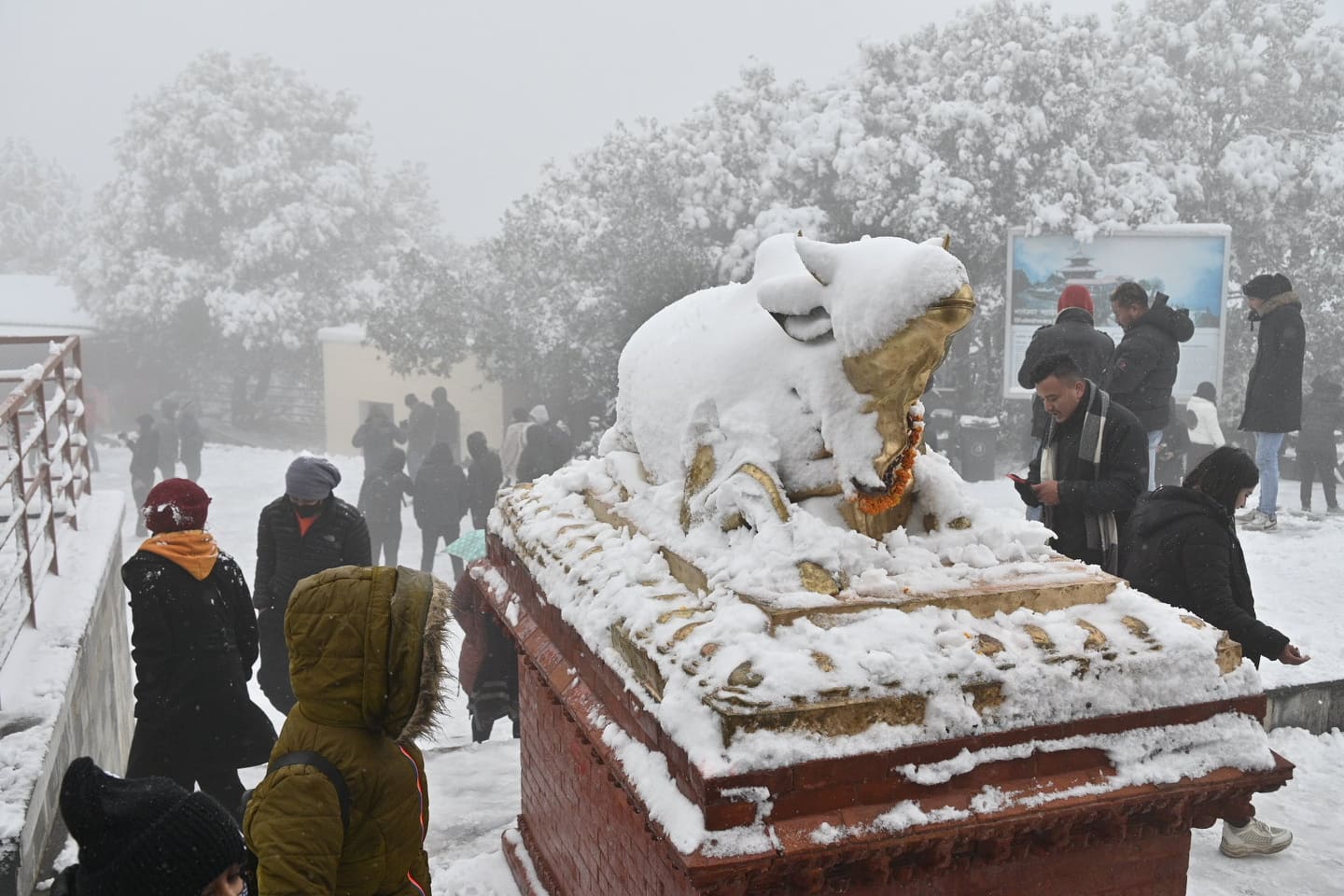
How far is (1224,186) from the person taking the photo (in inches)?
557

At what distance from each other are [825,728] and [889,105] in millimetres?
12665

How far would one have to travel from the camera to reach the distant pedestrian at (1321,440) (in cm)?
901

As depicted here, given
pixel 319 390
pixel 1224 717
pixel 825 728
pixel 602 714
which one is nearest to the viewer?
pixel 825 728

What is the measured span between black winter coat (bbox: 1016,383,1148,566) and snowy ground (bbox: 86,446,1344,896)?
44.1 inches

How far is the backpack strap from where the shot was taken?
6.75 ft

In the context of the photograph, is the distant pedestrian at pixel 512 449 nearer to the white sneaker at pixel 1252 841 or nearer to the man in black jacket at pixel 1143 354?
the man in black jacket at pixel 1143 354

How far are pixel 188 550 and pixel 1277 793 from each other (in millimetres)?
3954

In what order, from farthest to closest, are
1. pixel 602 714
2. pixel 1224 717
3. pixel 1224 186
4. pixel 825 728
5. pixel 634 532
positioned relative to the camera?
pixel 1224 186 → pixel 634 532 → pixel 602 714 → pixel 1224 717 → pixel 825 728

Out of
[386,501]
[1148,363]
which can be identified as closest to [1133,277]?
[1148,363]

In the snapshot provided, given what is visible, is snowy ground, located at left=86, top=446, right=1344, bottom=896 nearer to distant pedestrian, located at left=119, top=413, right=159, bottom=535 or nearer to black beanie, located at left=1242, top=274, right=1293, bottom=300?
black beanie, located at left=1242, top=274, right=1293, bottom=300

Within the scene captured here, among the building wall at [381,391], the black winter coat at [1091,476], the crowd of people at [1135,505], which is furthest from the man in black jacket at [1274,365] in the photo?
the building wall at [381,391]

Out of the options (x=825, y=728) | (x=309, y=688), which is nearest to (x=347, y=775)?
(x=309, y=688)

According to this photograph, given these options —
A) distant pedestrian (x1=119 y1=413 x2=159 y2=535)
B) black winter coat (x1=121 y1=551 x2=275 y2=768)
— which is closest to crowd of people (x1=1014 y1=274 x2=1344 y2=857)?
black winter coat (x1=121 y1=551 x2=275 y2=768)

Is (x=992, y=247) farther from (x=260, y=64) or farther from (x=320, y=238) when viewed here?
(x=260, y=64)
